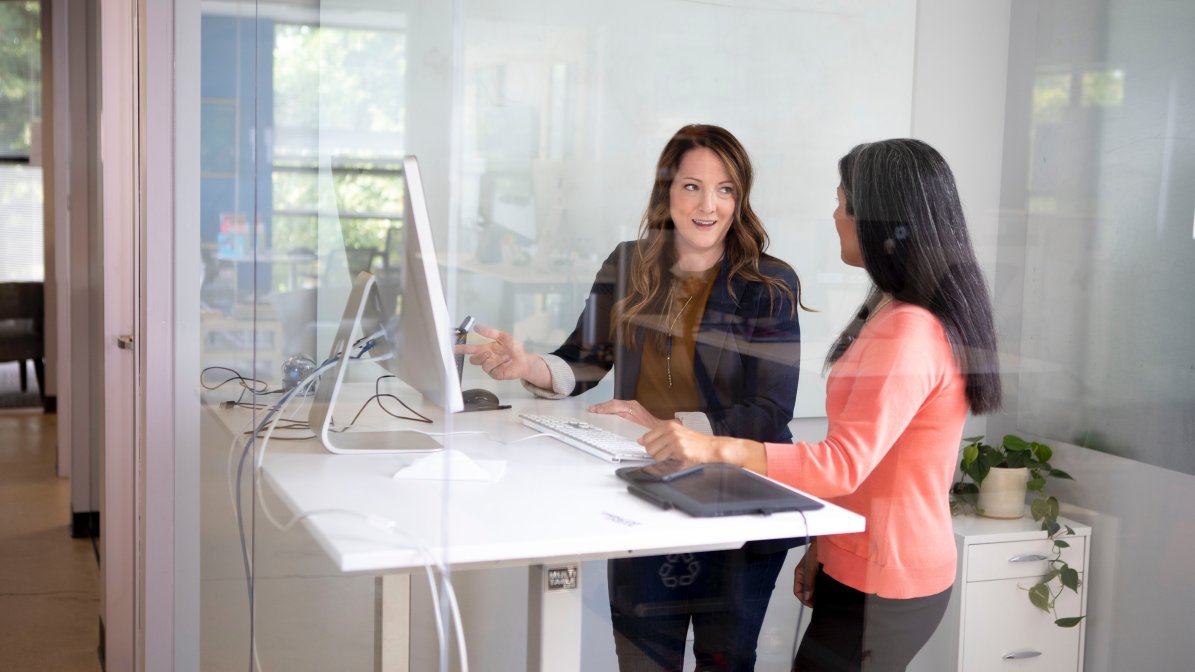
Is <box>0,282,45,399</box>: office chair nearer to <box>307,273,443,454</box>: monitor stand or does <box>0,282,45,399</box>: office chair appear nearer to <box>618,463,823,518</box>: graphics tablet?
<box>307,273,443,454</box>: monitor stand

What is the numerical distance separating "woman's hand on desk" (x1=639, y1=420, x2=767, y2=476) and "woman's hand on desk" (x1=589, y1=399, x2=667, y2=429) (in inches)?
2.8

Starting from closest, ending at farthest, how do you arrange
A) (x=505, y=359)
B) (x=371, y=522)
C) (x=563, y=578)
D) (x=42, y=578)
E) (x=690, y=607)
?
(x=371, y=522)
(x=563, y=578)
(x=505, y=359)
(x=690, y=607)
(x=42, y=578)

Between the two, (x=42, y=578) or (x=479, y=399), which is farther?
(x=42, y=578)

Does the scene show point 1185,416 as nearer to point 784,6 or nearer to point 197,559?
point 784,6

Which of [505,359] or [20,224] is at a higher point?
[20,224]

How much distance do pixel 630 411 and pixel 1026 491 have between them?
61 centimetres

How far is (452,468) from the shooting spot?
1370mm

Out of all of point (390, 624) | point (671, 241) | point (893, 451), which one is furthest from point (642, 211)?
point (390, 624)

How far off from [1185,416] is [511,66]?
1.02 m

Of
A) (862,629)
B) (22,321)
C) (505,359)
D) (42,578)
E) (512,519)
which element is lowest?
(42,578)

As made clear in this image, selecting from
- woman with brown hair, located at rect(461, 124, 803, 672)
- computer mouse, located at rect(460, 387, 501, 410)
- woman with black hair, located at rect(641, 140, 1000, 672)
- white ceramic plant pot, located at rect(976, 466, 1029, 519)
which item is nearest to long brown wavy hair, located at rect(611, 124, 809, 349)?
woman with brown hair, located at rect(461, 124, 803, 672)

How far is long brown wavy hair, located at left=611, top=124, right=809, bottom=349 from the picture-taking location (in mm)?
1477

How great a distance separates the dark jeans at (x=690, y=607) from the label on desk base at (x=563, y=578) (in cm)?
29

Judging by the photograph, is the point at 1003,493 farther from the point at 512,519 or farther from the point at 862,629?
the point at 512,519
